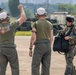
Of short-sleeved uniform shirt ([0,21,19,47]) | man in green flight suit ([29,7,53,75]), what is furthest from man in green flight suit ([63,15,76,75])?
short-sleeved uniform shirt ([0,21,19,47])

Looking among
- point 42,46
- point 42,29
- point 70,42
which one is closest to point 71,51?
point 70,42

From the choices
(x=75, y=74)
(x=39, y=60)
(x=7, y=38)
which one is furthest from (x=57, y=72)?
(x=7, y=38)

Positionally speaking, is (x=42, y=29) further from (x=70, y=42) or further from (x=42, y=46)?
(x=70, y=42)

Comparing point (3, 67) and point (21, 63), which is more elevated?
point (3, 67)

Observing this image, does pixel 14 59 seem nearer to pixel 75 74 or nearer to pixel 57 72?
pixel 75 74

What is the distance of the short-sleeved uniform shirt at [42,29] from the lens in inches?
292

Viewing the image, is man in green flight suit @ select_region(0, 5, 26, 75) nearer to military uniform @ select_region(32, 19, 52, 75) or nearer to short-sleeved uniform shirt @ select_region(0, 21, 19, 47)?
short-sleeved uniform shirt @ select_region(0, 21, 19, 47)

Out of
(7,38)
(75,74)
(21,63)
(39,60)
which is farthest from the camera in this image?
(21,63)

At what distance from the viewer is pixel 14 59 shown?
7.36 metres

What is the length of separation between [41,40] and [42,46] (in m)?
0.13

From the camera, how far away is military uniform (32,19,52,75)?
24.4 ft

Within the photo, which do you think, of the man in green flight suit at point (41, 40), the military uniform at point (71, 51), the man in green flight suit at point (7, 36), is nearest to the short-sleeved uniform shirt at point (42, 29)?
the man in green flight suit at point (41, 40)

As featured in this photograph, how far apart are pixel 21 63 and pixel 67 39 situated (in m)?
3.47

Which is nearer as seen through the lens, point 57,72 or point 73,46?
point 73,46
